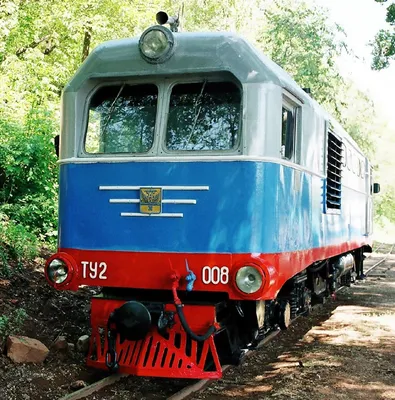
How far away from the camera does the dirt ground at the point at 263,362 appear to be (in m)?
5.72

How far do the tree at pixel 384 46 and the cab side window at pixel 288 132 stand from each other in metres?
10.4

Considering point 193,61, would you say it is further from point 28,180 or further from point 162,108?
point 28,180

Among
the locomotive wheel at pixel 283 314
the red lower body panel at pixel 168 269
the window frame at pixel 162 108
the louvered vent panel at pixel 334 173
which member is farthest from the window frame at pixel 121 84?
the louvered vent panel at pixel 334 173

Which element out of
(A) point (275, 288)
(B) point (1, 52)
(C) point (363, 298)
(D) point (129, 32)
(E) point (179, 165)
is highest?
(D) point (129, 32)

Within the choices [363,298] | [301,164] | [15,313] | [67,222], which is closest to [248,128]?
[301,164]

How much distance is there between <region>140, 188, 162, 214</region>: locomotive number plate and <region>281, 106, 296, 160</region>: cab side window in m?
1.27

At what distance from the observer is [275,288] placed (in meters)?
5.48

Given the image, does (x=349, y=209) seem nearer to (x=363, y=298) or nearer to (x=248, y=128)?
(x=363, y=298)

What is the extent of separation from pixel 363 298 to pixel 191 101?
820 cm

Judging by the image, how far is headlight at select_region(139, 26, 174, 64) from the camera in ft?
18.6

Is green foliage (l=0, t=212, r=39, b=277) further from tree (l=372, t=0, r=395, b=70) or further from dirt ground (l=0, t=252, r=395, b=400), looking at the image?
tree (l=372, t=0, r=395, b=70)

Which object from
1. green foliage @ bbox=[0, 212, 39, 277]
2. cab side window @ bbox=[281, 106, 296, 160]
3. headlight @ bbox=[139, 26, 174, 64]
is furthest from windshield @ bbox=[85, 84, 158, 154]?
green foliage @ bbox=[0, 212, 39, 277]

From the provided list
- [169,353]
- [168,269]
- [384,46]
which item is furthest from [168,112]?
[384,46]

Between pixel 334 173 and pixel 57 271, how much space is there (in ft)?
14.4
